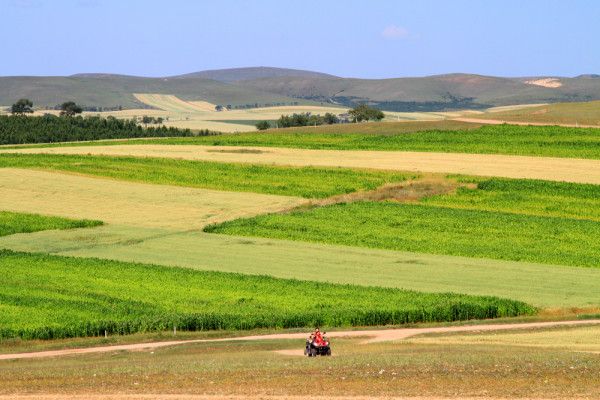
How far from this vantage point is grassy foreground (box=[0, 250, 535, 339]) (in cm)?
4909

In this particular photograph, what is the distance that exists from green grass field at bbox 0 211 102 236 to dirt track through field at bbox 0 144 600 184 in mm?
27663

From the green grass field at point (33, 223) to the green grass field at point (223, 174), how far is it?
16.2 meters

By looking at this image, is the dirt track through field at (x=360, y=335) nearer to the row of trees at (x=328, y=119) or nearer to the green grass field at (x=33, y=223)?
the green grass field at (x=33, y=223)

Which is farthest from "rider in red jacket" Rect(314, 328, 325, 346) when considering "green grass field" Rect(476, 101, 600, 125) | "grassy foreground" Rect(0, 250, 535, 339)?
"green grass field" Rect(476, 101, 600, 125)

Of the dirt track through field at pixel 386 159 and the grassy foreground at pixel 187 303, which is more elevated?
the dirt track through field at pixel 386 159

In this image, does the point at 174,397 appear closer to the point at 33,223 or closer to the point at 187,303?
the point at 187,303

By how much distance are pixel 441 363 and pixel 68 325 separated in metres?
18.3

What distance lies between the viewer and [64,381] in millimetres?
35250

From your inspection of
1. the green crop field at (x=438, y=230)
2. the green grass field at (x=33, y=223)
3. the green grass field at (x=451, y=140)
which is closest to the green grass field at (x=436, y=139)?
the green grass field at (x=451, y=140)

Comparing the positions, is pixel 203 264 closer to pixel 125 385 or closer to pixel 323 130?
pixel 125 385

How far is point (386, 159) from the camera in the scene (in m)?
102

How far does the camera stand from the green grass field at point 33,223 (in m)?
74.2

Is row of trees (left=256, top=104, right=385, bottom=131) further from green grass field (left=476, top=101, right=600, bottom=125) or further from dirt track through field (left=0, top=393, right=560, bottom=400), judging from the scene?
dirt track through field (left=0, top=393, right=560, bottom=400)

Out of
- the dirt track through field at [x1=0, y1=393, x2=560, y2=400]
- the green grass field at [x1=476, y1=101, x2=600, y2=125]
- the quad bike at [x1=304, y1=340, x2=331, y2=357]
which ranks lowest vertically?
the quad bike at [x1=304, y1=340, x2=331, y2=357]
